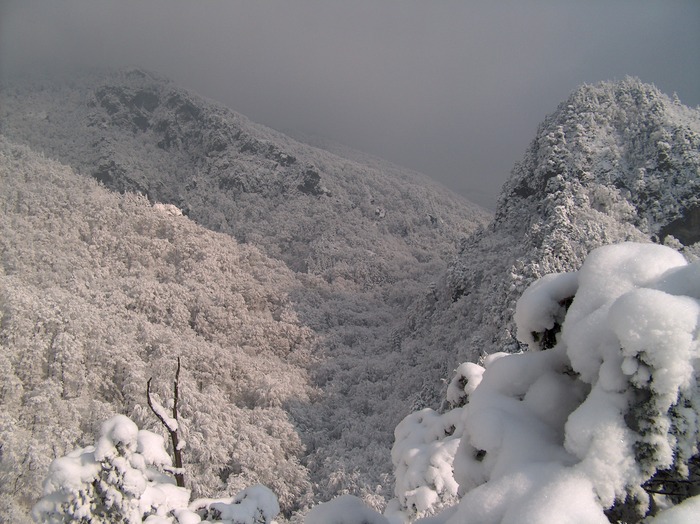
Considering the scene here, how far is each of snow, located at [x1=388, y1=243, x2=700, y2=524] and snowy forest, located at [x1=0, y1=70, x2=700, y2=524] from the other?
0.01 m

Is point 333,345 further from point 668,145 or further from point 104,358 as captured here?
point 668,145

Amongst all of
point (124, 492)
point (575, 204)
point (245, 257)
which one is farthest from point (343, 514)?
point (245, 257)

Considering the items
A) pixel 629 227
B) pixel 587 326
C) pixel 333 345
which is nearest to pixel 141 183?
pixel 333 345

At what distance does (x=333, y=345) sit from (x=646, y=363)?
40.0 meters

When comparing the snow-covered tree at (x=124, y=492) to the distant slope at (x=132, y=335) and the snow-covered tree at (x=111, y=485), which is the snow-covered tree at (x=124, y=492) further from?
the distant slope at (x=132, y=335)

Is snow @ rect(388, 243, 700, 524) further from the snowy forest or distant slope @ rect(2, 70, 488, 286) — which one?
distant slope @ rect(2, 70, 488, 286)

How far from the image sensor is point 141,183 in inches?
2308

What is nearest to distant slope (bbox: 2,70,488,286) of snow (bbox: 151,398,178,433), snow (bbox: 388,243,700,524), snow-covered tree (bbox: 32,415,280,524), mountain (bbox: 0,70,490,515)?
mountain (bbox: 0,70,490,515)

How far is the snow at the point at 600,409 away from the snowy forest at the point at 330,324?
14 millimetres

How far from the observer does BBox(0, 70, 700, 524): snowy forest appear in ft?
7.55

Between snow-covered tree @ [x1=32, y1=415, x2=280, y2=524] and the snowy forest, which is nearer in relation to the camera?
the snowy forest

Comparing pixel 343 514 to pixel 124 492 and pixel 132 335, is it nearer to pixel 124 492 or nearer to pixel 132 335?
pixel 124 492


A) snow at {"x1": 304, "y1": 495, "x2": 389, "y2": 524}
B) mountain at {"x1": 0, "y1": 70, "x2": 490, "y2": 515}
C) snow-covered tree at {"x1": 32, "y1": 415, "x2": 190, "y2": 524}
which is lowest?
mountain at {"x1": 0, "y1": 70, "x2": 490, "y2": 515}

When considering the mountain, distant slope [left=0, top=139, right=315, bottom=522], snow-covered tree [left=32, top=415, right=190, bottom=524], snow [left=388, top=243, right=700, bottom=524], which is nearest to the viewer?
snow [left=388, top=243, right=700, bottom=524]
